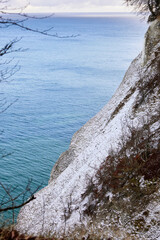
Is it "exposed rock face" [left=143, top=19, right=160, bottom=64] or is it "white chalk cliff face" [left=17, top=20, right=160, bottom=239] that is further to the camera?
"exposed rock face" [left=143, top=19, right=160, bottom=64]

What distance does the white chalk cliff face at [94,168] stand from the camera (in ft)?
45.0

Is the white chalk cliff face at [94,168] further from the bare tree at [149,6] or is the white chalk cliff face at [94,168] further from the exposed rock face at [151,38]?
the bare tree at [149,6]

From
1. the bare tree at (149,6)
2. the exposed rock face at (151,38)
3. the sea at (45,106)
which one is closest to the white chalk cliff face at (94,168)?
the exposed rock face at (151,38)

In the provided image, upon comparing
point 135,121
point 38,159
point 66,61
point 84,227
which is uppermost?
point 135,121

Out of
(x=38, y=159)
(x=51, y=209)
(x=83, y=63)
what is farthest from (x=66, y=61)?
(x=51, y=209)

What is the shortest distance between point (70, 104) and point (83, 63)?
47.8m

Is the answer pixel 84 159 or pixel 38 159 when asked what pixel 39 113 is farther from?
pixel 84 159

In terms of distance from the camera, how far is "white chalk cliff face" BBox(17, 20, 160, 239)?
1370cm

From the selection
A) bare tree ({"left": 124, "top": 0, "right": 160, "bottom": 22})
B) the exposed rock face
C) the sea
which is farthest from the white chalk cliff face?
the sea

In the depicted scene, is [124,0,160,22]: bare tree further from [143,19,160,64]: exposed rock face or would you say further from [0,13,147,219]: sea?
[0,13,147,219]: sea

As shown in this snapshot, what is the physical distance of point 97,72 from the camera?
307 ft

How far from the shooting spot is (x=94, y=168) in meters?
18.3

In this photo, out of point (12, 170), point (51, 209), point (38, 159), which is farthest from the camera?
point (38, 159)

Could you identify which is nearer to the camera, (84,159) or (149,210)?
(149,210)
